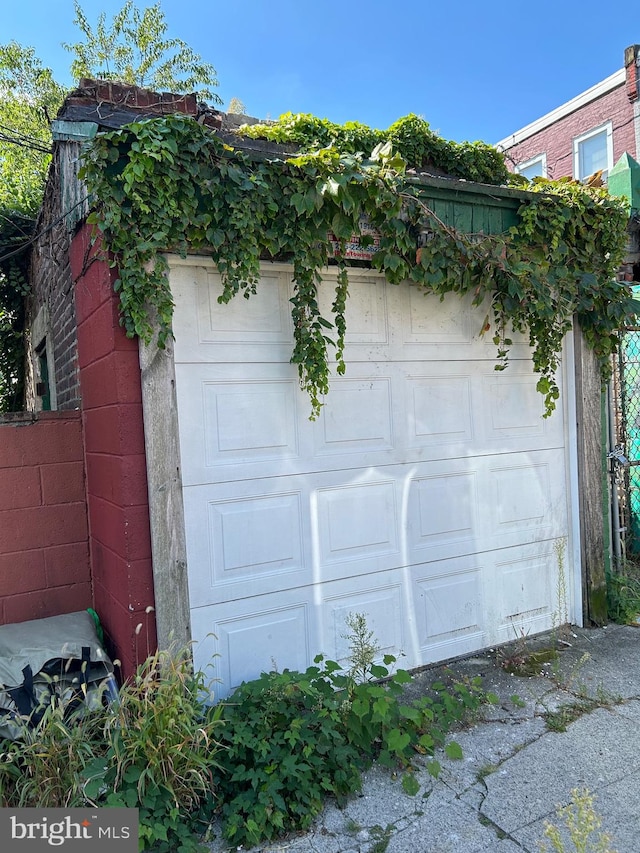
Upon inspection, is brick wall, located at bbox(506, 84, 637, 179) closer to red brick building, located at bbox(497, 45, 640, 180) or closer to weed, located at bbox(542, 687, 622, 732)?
red brick building, located at bbox(497, 45, 640, 180)

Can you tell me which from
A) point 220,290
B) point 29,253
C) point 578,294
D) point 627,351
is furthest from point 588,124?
point 220,290

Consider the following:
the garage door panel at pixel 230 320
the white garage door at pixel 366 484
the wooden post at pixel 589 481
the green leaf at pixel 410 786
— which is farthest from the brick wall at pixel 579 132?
the green leaf at pixel 410 786

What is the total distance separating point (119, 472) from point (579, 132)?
522 inches

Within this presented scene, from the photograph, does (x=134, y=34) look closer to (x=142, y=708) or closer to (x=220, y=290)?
(x=220, y=290)

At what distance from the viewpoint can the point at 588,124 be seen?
1213 cm

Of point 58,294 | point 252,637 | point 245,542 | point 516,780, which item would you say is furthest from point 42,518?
point 516,780

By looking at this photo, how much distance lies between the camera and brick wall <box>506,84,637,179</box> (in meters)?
11.2

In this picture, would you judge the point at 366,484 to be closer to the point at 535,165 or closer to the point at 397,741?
the point at 397,741

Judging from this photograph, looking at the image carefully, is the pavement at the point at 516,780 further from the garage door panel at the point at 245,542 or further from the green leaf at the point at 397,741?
the garage door panel at the point at 245,542

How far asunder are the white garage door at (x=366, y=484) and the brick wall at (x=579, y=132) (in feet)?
26.7

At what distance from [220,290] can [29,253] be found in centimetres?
386

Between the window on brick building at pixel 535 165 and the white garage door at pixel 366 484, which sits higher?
the window on brick building at pixel 535 165

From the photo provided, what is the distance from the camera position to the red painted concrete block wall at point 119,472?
2.72m

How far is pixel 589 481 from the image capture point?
4.16 m
